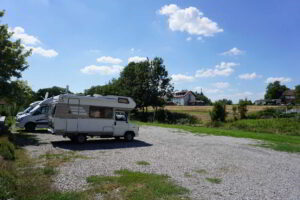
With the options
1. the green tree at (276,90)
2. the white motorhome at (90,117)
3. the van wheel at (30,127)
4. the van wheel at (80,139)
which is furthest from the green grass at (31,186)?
the green tree at (276,90)

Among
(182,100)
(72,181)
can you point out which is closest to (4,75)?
(72,181)

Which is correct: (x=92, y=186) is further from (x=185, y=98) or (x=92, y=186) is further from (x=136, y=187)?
(x=185, y=98)

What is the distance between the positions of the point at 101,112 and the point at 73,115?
1.70 meters

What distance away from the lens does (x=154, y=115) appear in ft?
138

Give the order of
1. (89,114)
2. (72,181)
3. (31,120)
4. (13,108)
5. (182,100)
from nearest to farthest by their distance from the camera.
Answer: (72,181)
(89,114)
(31,120)
(13,108)
(182,100)

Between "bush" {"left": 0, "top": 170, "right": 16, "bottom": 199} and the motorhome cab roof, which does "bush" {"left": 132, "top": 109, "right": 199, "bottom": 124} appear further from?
"bush" {"left": 0, "top": 170, "right": 16, "bottom": 199}

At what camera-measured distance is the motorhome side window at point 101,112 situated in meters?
13.4

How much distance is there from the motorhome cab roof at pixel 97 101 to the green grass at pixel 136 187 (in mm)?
7023

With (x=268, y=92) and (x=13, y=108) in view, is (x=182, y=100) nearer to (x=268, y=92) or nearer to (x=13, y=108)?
(x=268, y=92)

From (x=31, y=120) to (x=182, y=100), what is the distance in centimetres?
9057

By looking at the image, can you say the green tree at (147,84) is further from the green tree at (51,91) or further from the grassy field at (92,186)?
the green tree at (51,91)

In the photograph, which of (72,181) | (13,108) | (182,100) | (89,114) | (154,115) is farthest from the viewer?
(182,100)

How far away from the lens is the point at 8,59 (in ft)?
44.3

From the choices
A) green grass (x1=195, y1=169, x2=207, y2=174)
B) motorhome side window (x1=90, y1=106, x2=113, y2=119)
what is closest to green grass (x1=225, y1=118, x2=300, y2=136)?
motorhome side window (x1=90, y1=106, x2=113, y2=119)
